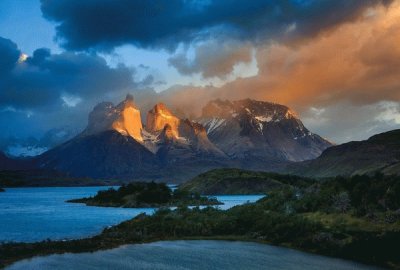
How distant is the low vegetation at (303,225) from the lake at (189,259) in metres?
3.68

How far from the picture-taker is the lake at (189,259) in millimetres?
62312

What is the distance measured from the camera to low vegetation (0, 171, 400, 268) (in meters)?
70.9

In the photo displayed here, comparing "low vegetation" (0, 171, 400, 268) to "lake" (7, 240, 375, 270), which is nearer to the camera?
"lake" (7, 240, 375, 270)

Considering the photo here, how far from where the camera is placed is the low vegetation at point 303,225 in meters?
70.9

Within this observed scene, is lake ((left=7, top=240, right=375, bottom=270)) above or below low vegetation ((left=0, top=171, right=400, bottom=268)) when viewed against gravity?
below

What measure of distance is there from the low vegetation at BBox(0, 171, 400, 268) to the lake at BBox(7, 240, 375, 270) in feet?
12.1

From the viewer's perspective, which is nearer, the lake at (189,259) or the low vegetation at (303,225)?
the lake at (189,259)

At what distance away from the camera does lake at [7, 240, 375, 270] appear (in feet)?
204

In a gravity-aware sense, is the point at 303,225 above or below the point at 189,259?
above

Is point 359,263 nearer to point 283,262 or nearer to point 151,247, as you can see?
point 283,262

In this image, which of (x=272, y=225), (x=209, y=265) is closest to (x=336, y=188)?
(x=272, y=225)

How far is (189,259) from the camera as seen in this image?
222ft

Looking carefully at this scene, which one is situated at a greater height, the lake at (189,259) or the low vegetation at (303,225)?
the low vegetation at (303,225)

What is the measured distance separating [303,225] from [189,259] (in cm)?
2520
